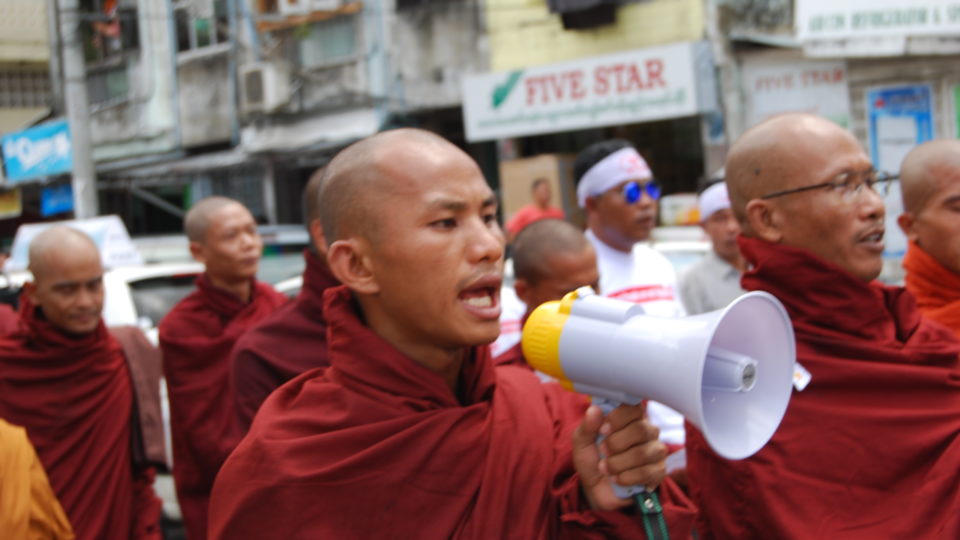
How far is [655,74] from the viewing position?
11609 mm

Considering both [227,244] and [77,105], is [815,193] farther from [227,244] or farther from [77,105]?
[77,105]

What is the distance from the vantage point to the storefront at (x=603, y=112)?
1146 cm

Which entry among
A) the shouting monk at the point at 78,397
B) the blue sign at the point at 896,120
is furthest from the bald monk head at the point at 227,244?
the blue sign at the point at 896,120

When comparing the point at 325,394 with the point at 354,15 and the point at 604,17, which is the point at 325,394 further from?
the point at 354,15

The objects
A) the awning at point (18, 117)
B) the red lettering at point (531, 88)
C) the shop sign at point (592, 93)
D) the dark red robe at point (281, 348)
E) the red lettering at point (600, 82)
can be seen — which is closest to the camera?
the dark red robe at point (281, 348)

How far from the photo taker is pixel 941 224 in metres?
3.14

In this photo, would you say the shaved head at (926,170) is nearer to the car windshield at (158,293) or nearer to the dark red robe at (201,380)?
the dark red robe at (201,380)

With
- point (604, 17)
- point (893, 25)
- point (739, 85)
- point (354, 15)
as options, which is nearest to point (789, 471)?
point (893, 25)

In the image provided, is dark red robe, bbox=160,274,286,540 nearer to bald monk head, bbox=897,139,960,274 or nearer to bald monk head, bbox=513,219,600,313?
bald monk head, bbox=513,219,600,313

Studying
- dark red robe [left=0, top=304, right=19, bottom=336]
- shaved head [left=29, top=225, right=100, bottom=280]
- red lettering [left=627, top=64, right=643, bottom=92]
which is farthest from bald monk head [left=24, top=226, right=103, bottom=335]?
red lettering [left=627, top=64, right=643, bottom=92]

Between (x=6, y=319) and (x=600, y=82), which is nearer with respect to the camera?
(x=6, y=319)

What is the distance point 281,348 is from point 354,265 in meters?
1.65

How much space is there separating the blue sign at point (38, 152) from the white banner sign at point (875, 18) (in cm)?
1045

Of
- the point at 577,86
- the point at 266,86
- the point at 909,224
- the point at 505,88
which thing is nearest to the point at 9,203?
the point at 266,86
